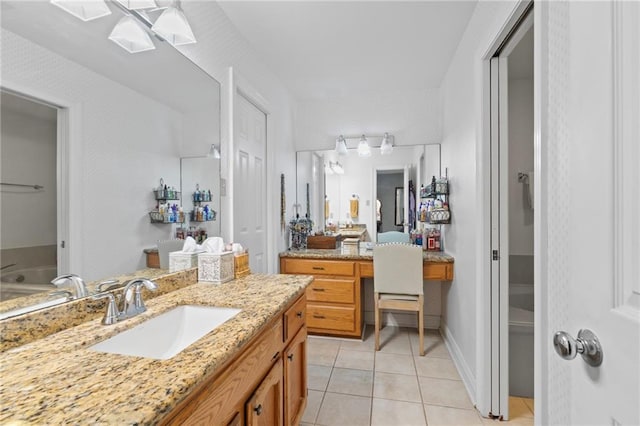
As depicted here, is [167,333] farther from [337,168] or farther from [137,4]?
[337,168]

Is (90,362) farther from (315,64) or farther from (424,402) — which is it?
(315,64)

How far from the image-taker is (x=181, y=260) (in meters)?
1.53

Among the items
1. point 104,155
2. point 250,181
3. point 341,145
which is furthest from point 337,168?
point 104,155

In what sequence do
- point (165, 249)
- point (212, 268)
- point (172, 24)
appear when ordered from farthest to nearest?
1. point (212, 268)
2. point (165, 249)
3. point (172, 24)

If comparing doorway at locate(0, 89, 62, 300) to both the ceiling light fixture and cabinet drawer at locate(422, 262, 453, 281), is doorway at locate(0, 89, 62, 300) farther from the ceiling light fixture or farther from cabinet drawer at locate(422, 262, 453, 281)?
the ceiling light fixture

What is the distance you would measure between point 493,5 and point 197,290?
2.11m

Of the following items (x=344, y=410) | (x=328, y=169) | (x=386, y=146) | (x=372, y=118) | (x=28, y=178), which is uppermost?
(x=372, y=118)

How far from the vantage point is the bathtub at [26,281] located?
0.84 m

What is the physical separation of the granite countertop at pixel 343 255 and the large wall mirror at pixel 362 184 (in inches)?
18.4

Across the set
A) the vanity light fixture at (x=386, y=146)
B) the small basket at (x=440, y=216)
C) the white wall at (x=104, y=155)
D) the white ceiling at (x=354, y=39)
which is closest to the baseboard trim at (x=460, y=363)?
the small basket at (x=440, y=216)

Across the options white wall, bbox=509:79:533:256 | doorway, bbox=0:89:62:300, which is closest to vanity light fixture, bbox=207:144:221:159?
doorway, bbox=0:89:62:300

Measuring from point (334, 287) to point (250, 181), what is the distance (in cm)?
124

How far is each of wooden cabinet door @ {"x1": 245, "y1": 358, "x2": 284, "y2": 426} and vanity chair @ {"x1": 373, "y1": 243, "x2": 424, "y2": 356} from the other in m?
1.46
